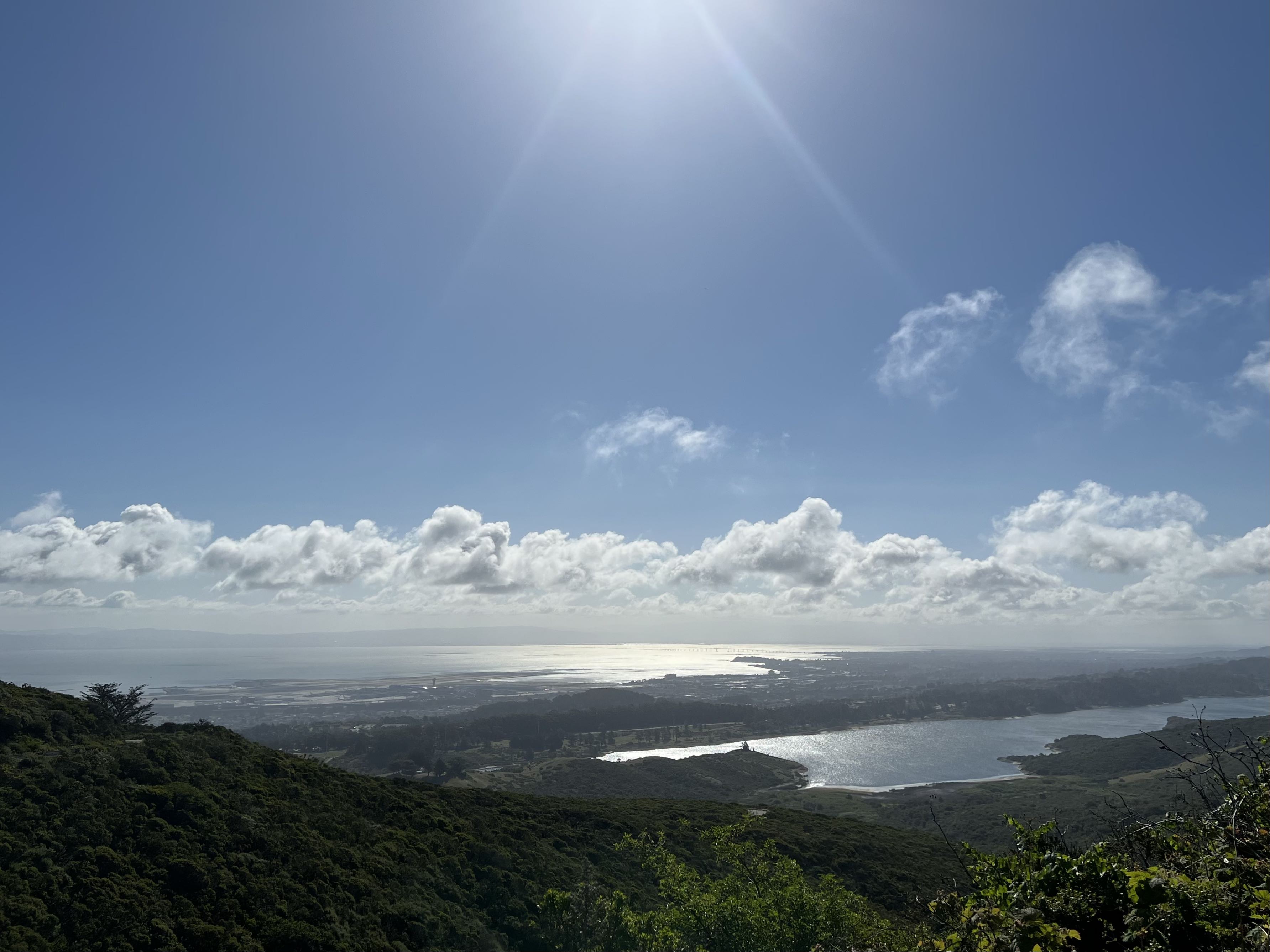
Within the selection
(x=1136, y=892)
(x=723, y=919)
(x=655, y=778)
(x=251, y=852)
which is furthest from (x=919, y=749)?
(x=1136, y=892)

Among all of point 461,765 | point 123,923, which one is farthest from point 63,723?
point 461,765

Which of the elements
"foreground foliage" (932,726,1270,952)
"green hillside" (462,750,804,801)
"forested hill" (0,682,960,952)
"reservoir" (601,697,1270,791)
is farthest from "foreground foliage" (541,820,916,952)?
"reservoir" (601,697,1270,791)

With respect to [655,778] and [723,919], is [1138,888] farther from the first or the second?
Answer: [655,778]

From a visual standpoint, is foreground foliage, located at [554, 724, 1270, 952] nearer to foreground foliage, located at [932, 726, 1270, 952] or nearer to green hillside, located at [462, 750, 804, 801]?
foreground foliage, located at [932, 726, 1270, 952]

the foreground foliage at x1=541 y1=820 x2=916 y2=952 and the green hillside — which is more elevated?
the foreground foliage at x1=541 y1=820 x2=916 y2=952

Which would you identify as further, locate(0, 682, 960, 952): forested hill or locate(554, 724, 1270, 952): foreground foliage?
locate(0, 682, 960, 952): forested hill

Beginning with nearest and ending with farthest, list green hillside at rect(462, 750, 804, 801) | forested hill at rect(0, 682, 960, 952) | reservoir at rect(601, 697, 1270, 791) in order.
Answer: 1. forested hill at rect(0, 682, 960, 952)
2. green hillside at rect(462, 750, 804, 801)
3. reservoir at rect(601, 697, 1270, 791)
